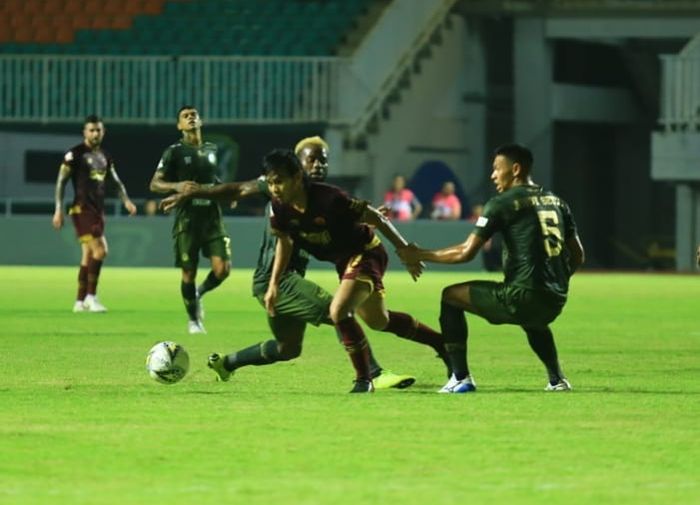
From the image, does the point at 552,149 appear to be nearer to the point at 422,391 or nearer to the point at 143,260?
the point at 143,260

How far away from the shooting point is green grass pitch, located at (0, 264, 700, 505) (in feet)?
26.3

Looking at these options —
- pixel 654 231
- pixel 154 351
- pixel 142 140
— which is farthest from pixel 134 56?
pixel 154 351

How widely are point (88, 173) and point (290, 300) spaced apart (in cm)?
1023

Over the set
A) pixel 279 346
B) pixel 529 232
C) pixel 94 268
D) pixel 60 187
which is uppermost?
pixel 529 232

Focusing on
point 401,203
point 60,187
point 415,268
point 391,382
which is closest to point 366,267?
point 415,268

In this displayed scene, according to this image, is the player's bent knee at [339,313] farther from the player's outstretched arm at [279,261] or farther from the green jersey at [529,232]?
the green jersey at [529,232]

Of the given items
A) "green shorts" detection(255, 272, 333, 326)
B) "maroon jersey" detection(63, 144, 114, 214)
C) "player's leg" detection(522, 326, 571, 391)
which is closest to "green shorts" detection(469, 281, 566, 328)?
"player's leg" detection(522, 326, 571, 391)

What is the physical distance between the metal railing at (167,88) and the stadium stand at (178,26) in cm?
111

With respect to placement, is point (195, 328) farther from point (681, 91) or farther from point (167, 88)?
point (681, 91)

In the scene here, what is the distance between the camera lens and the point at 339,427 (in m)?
10.2

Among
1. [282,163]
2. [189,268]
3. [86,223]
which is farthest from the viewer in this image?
[86,223]

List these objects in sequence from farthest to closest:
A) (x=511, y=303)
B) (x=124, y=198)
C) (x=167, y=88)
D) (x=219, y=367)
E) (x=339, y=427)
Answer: (x=167, y=88) → (x=124, y=198) → (x=219, y=367) → (x=511, y=303) → (x=339, y=427)

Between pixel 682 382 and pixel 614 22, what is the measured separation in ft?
84.7

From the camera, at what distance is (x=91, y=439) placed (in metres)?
9.66
